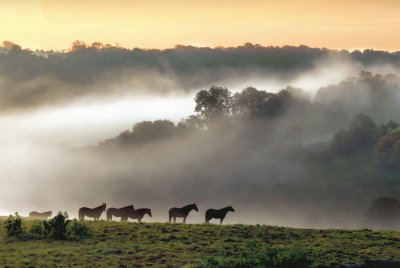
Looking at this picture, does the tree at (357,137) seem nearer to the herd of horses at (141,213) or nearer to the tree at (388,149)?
the tree at (388,149)

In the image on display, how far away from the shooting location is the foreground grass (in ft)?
123

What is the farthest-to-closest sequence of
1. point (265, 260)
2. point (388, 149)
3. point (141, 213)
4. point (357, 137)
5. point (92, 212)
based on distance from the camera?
point (357, 137), point (388, 149), point (92, 212), point (141, 213), point (265, 260)

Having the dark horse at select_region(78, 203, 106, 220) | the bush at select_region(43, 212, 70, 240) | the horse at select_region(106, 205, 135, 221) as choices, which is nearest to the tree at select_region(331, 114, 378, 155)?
the horse at select_region(106, 205, 135, 221)

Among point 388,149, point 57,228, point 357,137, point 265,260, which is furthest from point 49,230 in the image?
point 357,137

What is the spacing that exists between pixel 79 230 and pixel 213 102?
149m

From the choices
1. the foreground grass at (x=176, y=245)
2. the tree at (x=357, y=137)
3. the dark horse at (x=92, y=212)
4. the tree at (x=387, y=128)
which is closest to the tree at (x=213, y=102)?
the tree at (x=357, y=137)

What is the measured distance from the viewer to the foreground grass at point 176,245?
37438 mm

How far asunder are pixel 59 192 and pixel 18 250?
14780 centimetres

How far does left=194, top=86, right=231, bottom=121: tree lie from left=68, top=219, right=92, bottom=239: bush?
145641 mm

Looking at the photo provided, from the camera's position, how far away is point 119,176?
19538 cm

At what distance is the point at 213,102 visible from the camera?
192m

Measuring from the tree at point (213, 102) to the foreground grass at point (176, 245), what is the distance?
144m

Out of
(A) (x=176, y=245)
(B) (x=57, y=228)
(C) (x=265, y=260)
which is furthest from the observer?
(B) (x=57, y=228)

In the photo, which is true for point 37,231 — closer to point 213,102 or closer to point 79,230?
point 79,230
